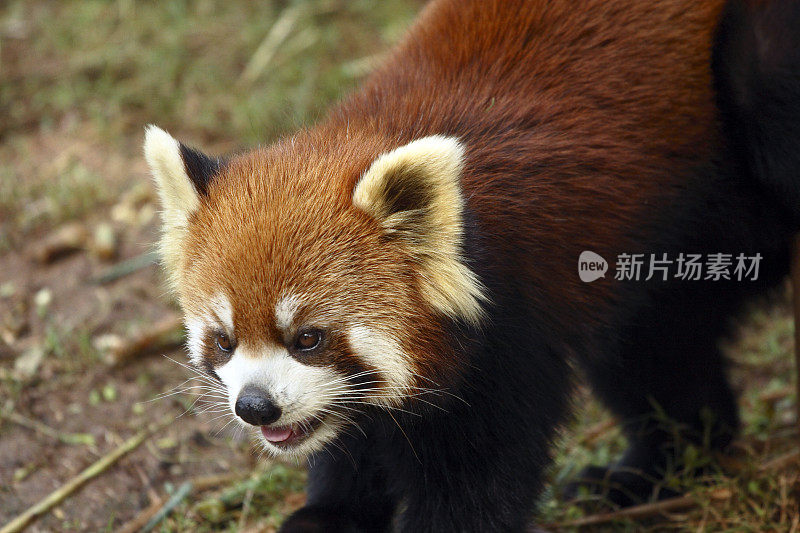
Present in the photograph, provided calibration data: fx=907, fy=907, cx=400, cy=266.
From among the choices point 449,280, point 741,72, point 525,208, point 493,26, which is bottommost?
point 449,280

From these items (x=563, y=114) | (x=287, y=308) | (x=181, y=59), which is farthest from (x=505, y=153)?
(x=181, y=59)

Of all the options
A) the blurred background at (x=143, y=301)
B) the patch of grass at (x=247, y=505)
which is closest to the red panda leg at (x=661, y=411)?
the blurred background at (x=143, y=301)

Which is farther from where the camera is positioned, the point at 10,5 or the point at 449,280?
the point at 10,5

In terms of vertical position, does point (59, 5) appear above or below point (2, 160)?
above

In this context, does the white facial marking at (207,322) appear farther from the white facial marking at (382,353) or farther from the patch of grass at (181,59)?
the patch of grass at (181,59)

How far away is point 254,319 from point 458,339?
0.58m

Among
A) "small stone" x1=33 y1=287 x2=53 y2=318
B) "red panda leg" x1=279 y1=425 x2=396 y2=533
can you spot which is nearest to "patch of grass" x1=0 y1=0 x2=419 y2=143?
"small stone" x1=33 y1=287 x2=53 y2=318

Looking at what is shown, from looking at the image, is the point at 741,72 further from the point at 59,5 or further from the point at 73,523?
the point at 59,5

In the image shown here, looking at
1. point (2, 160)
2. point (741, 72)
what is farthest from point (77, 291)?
point (741, 72)

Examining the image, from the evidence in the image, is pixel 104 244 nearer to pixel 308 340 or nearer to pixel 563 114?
pixel 308 340

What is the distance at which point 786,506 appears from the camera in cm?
342

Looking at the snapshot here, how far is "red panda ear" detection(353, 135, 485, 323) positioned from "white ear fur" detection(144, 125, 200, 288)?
1.84 feet

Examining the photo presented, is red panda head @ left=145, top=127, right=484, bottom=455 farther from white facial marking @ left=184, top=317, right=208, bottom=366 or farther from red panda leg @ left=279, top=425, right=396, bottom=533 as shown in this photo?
red panda leg @ left=279, top=425, right=396, bottom=533

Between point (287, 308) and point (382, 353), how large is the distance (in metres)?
0.30
